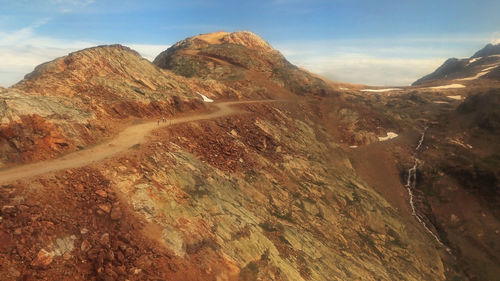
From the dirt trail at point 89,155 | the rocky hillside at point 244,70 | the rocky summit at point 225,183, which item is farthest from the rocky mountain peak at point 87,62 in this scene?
the rocky hillside at point 244,70

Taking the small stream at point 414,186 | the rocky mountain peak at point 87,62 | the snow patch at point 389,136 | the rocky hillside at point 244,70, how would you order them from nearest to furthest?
the rocky mountain peak at point 87,62
the small stream at point 414,186
the snow patch at point 389,136
the rocky hillside at point 244,70

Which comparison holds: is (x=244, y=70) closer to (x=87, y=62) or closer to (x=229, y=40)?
(x=229, y=40)

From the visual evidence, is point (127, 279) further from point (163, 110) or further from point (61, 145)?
point (163, 110)

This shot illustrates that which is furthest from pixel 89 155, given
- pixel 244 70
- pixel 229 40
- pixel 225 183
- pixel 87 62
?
pixel 229 40

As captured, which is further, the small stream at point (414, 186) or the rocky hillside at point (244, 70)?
the rocky hillside at point (244, 70)

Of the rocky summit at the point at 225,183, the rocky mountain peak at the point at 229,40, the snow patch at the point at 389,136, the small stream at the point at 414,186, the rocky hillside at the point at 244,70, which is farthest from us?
the rocky mountain peak at the point at 229,40

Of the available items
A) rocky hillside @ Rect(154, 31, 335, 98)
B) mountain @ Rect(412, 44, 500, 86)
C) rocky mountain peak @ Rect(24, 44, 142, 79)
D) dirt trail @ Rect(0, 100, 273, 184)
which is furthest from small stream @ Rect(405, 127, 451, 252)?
mountain @ Rect(412, 44, 500, 86)

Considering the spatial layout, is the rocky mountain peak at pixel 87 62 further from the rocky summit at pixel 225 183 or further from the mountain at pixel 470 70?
the mountain at pixel 470 70
